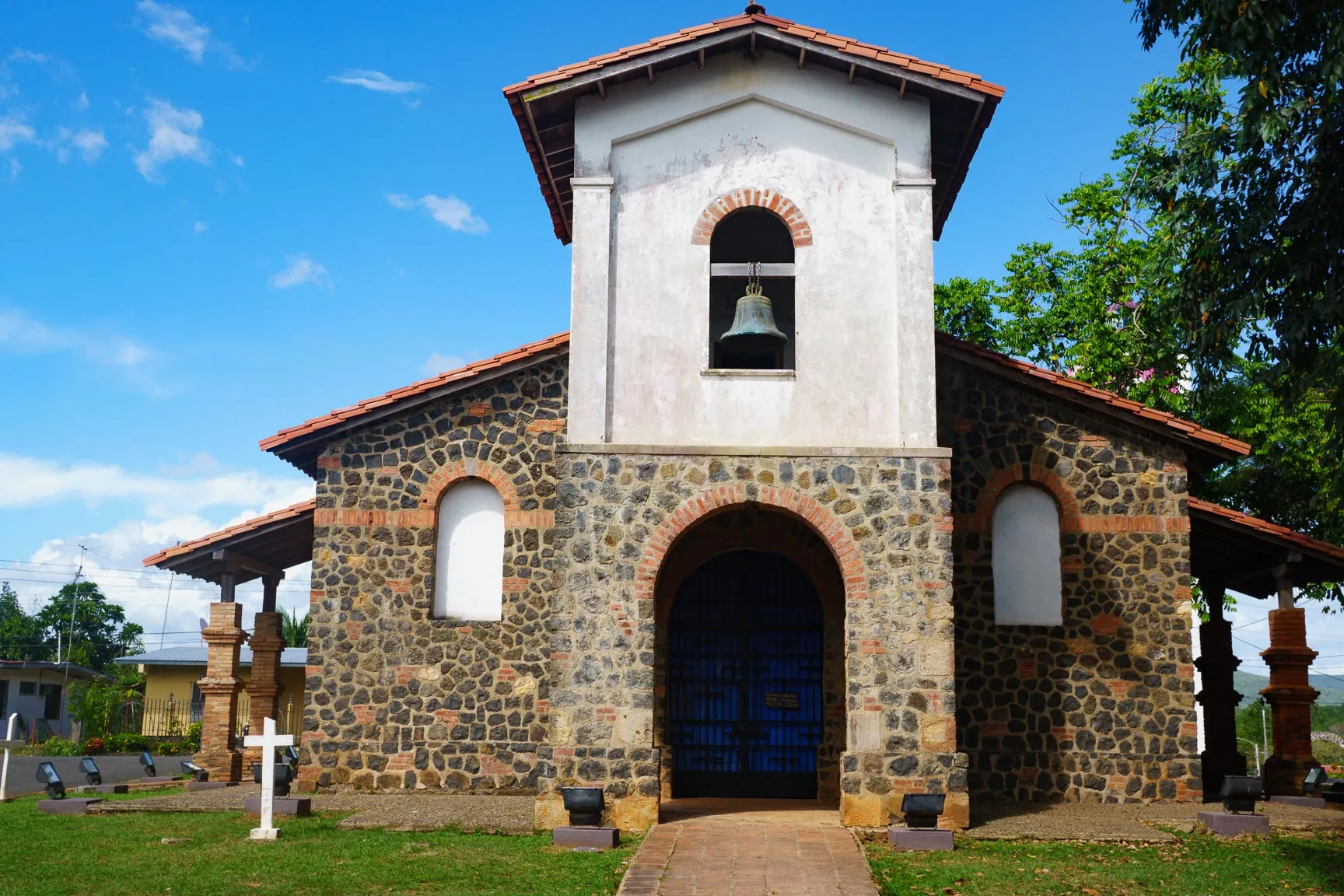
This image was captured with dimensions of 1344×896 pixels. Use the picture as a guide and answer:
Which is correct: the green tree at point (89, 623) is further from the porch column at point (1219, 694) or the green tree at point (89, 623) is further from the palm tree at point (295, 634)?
the porch column at point (1219, 694)

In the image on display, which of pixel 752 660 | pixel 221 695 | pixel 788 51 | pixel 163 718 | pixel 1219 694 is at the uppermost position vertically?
pixel 788 51

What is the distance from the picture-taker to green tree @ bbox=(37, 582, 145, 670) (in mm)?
72000

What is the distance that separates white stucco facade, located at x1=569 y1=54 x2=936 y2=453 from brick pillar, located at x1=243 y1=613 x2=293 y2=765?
7764 mm

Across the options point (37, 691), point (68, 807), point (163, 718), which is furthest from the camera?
→ point (37, 691)

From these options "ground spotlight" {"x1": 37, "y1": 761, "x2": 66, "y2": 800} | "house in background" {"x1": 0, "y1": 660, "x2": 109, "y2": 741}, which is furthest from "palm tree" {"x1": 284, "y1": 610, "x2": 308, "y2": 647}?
"ground spotlight" {"x1": 37, "y1": 761, "x2": 66, "y2": 800}

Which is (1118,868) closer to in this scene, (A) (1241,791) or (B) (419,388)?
(A) (1241,791)

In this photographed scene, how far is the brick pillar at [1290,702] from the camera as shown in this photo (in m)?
16.4

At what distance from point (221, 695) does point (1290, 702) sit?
14.9 metres

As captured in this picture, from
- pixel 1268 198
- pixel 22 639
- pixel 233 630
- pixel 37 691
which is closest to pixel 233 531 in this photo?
pixel 233 630

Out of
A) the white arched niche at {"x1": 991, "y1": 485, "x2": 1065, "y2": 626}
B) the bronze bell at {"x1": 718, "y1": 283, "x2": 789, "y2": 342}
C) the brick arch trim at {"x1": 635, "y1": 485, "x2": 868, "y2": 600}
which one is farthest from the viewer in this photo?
the white arched niche at {"x1": 991, "y1": 485, "x2": 1065, "y2": 626}

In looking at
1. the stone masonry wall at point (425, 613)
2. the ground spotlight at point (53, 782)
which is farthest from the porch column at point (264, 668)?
the ground spotlight at point (53, 782)

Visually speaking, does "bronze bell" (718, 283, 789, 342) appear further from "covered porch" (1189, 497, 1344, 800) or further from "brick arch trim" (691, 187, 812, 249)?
"covered porch" (1189, 497, 1344, 800)

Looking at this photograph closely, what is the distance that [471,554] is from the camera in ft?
54.9

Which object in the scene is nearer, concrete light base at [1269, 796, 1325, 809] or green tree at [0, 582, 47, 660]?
concrete light base at [1269, 796, 1325, 809]
